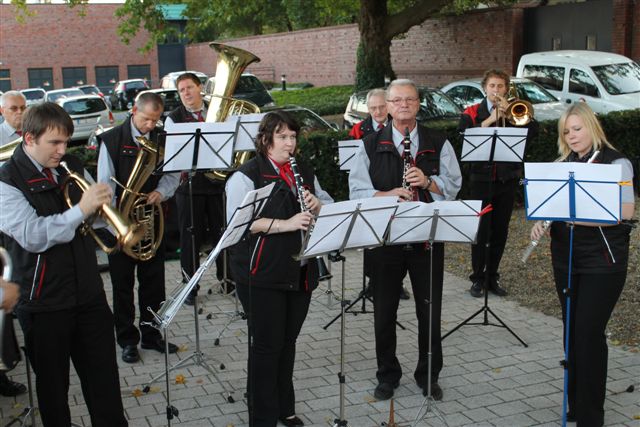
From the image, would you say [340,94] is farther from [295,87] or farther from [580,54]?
[580,54]

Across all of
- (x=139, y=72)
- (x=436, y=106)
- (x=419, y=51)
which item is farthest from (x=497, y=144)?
(x=139, y=72)

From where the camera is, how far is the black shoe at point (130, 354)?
6.43 metres

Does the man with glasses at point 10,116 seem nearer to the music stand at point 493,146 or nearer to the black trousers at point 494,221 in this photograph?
the music stand at point 493,146

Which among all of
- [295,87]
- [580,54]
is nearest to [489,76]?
[580,54]

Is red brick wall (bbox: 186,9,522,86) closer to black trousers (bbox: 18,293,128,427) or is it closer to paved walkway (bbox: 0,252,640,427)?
paved walkway (bbox: 0,252,640,427)

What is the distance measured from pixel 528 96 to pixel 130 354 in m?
12.3

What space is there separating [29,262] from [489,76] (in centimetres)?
504

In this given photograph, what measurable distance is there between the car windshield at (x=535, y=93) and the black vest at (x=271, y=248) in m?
12.5

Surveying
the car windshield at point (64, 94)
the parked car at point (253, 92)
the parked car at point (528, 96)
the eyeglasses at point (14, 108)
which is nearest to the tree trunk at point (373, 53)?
the parked car at point (253, 92)

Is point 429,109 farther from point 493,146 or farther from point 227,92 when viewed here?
point 493,146

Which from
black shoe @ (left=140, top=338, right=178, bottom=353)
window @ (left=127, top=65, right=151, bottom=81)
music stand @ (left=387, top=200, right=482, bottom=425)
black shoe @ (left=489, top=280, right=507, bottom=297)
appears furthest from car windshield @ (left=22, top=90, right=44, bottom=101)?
music stand @ (left=387, top=200, right=482, bottom=425)

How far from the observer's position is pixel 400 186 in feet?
17.8

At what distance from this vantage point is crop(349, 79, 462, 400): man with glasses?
539cm

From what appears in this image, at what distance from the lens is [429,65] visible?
95.5 ft
